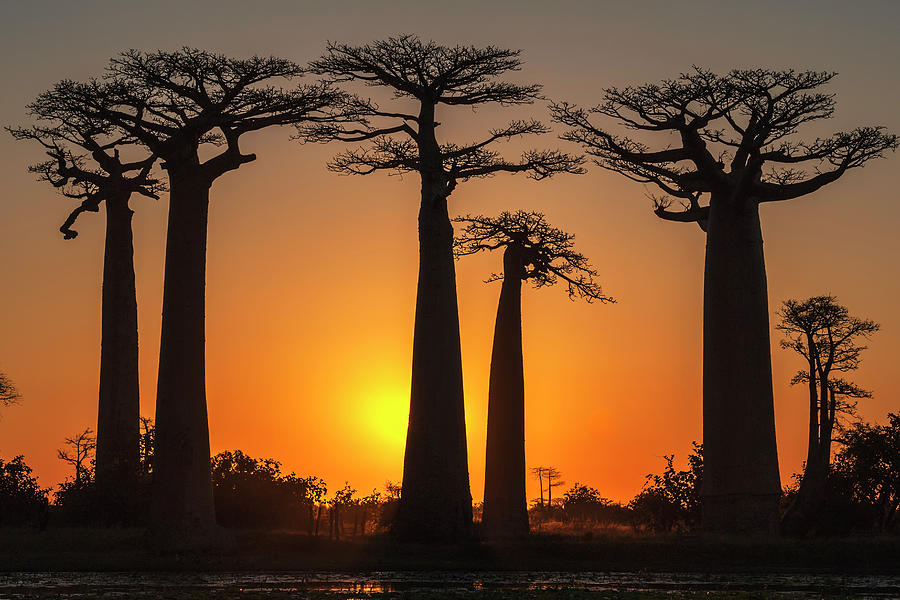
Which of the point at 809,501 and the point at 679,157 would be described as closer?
the point at 679,157

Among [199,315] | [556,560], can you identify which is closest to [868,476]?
[556,560]

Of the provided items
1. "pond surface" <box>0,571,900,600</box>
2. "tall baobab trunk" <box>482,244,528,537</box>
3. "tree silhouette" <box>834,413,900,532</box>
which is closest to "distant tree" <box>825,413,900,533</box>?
"tree silhouette" <box>834,413,900,532</box>

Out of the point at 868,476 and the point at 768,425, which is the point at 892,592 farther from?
the point at 868,476

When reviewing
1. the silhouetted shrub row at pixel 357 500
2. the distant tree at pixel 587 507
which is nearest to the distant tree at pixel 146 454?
the silhouetted shrub row at pixel 357 500

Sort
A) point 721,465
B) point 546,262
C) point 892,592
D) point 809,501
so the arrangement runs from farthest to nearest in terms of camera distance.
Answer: point 546,262 → point 809,501 → point 721,465 → point 892,592

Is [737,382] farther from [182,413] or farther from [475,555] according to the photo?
[182,413]

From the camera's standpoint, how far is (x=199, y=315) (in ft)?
91.8

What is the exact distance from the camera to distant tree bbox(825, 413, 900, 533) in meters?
42.7

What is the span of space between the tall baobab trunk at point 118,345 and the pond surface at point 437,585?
13.2 m

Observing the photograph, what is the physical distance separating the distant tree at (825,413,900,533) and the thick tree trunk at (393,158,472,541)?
15.7m

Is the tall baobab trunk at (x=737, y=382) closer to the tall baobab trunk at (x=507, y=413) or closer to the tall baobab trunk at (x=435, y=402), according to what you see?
the tall baobab trunk at (x=435, y=402)

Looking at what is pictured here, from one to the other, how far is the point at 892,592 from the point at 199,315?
1399cm

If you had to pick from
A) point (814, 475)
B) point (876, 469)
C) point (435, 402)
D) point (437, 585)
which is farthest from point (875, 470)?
point (437, 585)

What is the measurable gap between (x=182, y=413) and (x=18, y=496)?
14.3m
